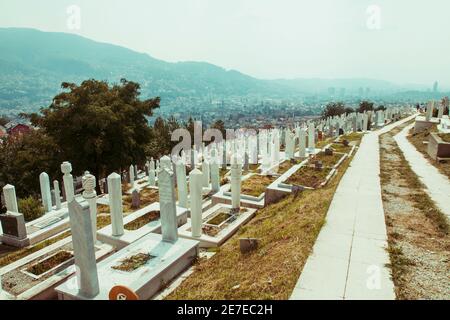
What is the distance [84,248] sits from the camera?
17.0 ft

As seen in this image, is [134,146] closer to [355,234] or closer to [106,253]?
[106,253]

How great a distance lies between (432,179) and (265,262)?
28.9ft

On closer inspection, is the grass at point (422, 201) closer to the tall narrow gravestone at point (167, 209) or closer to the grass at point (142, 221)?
the tall narrow gravestone at point (167, 209)

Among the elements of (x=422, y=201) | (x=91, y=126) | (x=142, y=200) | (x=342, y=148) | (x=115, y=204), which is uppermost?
(x=91, y=126)

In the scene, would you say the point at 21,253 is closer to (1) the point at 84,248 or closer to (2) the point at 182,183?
(1) the point at 84,248

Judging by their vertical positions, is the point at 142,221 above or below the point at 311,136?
below

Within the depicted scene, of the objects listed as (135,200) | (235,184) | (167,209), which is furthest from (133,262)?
(135,200)

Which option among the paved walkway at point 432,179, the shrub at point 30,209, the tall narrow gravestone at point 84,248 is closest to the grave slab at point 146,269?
the tall narrow gravestone at point 84,248

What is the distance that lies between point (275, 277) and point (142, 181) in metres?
13.1

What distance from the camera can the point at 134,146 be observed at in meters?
18.8

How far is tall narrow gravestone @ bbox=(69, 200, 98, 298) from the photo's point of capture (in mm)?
5082

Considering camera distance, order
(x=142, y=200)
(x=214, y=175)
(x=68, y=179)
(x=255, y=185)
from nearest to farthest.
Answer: (x=68, y=179)
(x=255, y=185)
(x=214, y=175)
(x=142, y=200)

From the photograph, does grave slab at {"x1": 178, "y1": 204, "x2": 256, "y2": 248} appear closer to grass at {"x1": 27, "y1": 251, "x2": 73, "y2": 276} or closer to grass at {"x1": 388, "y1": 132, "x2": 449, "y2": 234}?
grass at {"x1": 27, "y1": 251, "x2": 73, "y2": 276}
